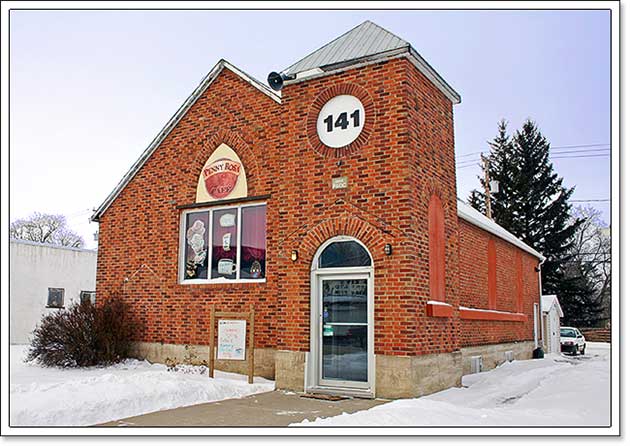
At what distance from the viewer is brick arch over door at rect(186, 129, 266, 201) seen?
43.0ft

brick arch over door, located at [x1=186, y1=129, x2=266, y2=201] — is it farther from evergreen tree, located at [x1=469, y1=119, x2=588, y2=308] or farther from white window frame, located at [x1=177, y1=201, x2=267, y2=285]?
evergreen tree, located at [x1=469, y1=119, x2=588, y2=308]

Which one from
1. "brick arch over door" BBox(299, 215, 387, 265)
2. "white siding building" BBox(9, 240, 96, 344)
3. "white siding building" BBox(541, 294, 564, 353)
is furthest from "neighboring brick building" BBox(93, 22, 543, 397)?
"white siding building" BBox(541, 294, 564, 353)

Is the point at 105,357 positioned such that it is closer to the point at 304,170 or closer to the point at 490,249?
the point at 304,170

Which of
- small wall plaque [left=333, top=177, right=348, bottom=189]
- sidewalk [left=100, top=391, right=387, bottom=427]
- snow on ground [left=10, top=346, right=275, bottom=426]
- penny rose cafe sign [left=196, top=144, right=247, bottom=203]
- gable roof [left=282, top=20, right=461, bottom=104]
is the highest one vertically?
gable roof [left=282, top=20, right=461, bottom=104]

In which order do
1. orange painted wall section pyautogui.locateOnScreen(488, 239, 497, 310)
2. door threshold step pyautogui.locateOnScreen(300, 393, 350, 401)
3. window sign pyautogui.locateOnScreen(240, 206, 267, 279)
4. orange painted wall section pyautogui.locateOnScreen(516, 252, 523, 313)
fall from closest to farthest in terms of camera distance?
door threshold step pyautogui.locateOnScreen(300, 393, 350, 401)
window sign pyautogui.locateOnScreen(240, 206, 267, 279)
orange painted wall section pyautogui.locateOnScreen(488, 239, 497, 310)
orange painted wall section pyautogui.locateOnScreen(516, 252, 523, 313)

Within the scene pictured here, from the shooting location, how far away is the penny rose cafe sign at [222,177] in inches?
526

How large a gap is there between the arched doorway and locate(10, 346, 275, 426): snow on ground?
1282mm

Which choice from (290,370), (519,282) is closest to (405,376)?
(290,370)

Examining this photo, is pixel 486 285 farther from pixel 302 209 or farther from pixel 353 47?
pixel 353 47

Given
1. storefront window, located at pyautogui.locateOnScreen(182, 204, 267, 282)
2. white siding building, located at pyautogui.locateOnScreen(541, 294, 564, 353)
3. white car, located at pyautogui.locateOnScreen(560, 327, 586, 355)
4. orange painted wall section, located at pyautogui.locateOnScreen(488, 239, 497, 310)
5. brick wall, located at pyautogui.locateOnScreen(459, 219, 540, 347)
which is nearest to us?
storefront window, located at pyautogui.locateOnScreen(182, 204, 267, 282)

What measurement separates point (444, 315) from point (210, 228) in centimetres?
567

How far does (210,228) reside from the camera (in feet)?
45.2

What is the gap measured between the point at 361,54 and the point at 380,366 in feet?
18.0
